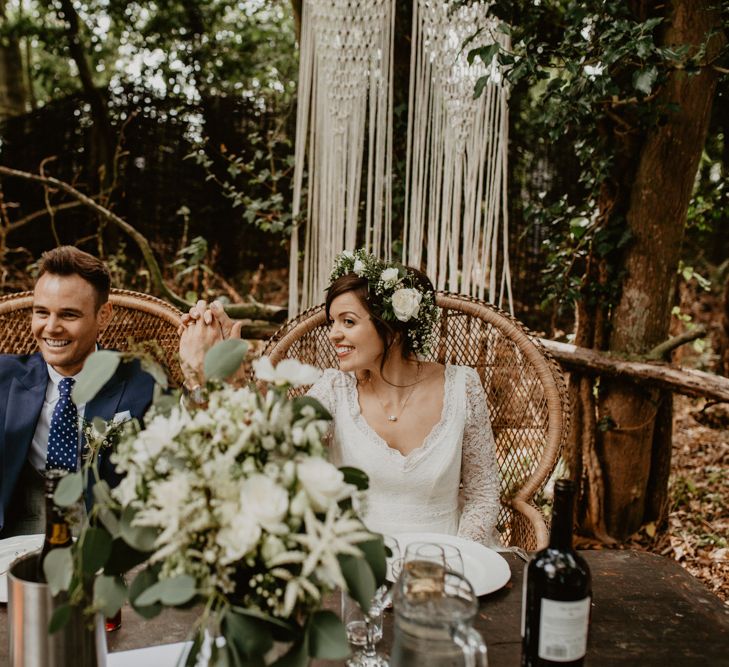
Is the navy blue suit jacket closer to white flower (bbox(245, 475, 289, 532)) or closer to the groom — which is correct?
the groom

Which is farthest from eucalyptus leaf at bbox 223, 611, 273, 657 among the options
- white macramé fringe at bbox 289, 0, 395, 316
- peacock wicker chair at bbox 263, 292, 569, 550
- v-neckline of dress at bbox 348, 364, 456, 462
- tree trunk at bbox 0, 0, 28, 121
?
tree trunk at bbox 0, 0, 28, 121

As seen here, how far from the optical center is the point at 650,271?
265 centimetres

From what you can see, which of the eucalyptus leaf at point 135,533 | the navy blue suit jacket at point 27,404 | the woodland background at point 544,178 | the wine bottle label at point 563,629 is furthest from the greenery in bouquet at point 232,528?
the woodland background at point 544,178

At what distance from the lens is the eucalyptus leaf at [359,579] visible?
783mm

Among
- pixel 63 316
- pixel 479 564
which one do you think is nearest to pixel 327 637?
pixel 479 564

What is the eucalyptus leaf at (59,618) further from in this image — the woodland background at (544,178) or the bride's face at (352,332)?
the woodland background at (544,178)

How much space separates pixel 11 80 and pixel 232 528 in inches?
244

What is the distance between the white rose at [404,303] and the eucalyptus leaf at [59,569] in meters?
1.22

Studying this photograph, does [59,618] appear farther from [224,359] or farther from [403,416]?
[403,416]

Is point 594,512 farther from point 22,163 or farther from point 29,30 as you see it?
point 29,30

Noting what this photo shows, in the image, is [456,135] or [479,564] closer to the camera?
[479,564]

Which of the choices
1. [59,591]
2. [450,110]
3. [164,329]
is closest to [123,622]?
[59,591]

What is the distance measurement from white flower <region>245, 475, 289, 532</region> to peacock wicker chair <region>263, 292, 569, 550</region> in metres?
1.19

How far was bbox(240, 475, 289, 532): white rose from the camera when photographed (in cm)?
71
